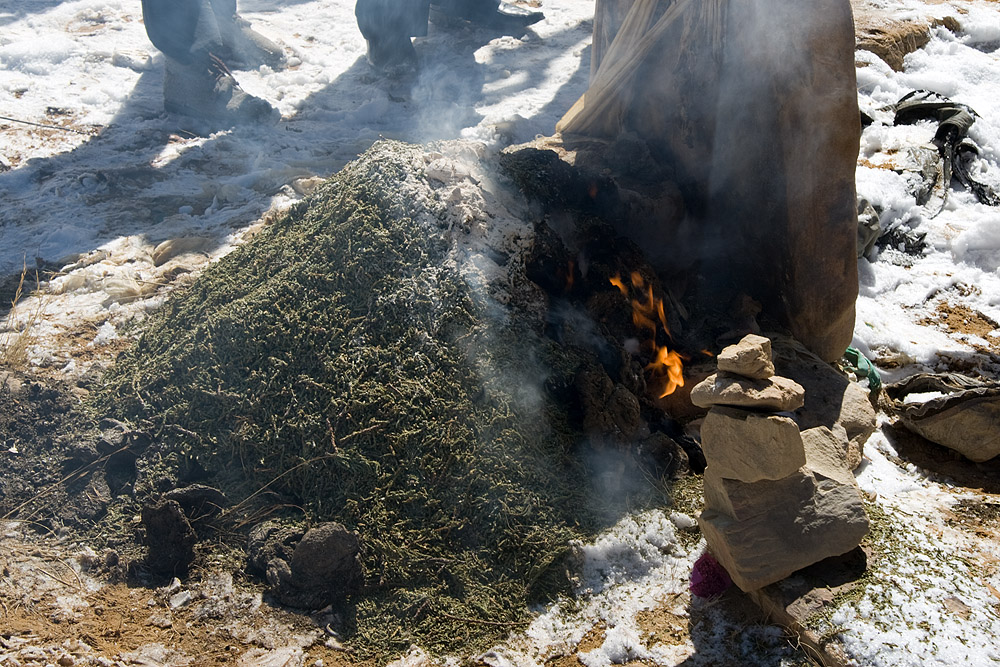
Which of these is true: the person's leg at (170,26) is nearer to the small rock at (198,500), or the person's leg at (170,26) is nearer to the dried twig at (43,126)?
the dried twig at (43,126)

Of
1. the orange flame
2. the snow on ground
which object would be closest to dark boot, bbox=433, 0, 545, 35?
the snow on ground

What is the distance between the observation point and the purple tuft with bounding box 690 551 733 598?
2945 mm

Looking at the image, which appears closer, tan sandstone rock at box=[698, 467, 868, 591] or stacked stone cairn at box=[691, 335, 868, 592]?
stacked stone cairn at box=[691, 335, 868, 592]

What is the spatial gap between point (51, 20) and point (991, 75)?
10142 millimetres

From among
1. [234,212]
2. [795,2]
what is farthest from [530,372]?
[234,212]

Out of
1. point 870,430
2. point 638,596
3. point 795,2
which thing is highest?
point 795,2

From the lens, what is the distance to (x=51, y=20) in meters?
8.53

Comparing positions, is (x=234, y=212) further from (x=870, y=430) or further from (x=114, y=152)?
(x=870, y=430)

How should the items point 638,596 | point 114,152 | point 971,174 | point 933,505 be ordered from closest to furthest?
point 638,596, point 933,505, point 971,174, point 114,152

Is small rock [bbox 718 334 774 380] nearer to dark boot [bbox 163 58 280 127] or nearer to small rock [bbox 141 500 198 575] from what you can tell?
small rock [bbox 141 500 198 575]

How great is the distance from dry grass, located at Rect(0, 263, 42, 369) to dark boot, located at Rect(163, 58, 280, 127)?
2.67 metres

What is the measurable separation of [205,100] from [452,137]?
2.51 meters

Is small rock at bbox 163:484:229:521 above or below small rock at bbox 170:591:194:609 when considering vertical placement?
above

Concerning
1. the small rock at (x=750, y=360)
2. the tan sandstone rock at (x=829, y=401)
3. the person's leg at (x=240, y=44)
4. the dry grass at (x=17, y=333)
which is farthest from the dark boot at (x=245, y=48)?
the small rock at (x=750, y=360)
